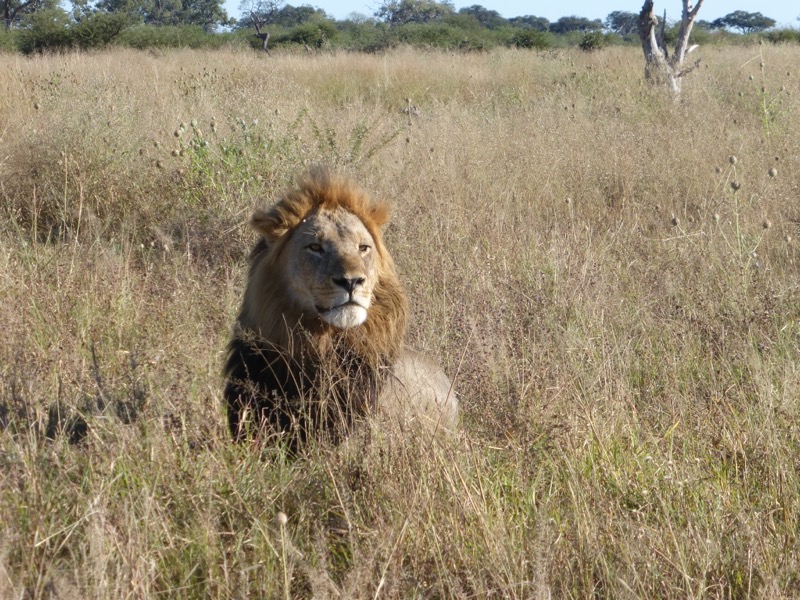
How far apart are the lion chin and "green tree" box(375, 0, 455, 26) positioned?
171 ft

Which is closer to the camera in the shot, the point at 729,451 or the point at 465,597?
the point at 465,597

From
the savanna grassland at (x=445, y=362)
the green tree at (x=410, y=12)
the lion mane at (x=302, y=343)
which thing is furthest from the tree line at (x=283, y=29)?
the lion mane at (x=302, y=343)

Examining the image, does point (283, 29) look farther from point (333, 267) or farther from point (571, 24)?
point (333, 267)

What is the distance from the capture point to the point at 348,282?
11.3ft

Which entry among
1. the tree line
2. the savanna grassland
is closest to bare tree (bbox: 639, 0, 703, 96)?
the savanna grassland

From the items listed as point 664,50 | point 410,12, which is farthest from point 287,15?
point 664,50

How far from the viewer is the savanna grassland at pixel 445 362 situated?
2.67m

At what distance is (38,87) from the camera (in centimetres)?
1007

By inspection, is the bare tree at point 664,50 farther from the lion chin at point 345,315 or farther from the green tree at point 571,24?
the green tree at point 571,24

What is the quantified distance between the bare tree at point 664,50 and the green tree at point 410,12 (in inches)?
1675

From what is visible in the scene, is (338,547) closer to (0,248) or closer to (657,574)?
(657,574)

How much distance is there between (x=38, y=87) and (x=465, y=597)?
8.90 metres

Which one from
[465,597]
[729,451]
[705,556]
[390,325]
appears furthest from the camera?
[390,325]

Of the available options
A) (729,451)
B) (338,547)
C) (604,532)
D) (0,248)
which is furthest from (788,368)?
(0,248)
